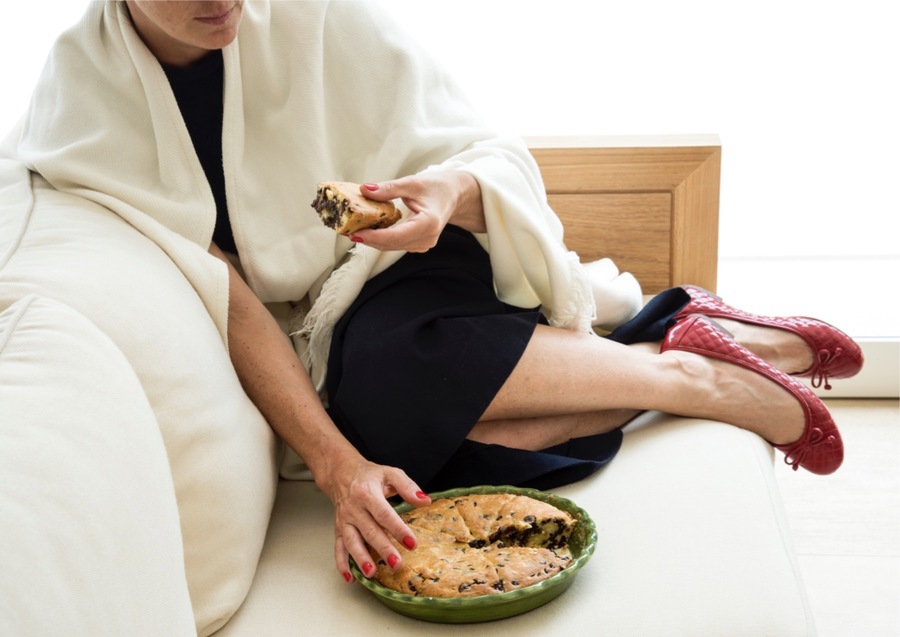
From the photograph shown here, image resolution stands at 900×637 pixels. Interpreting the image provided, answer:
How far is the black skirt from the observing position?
1.54 meters

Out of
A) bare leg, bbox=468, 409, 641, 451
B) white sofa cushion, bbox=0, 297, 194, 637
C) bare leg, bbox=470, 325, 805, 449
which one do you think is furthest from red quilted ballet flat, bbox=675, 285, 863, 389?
white sofa cushion, bbox=0, 297, 194, 637

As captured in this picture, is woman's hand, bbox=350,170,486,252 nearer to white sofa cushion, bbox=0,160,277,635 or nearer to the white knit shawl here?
the white knit shawl

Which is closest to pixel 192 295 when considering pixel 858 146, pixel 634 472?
pixel 634 472

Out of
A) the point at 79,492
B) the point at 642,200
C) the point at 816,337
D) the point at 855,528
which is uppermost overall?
the point at 79,492

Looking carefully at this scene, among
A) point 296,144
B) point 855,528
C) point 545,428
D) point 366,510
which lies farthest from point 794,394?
point 296,144

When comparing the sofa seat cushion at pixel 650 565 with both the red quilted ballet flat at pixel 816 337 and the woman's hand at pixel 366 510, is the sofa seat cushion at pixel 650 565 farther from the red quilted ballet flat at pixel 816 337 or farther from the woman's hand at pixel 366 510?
the red quilted ballet flat at pixel 816 337

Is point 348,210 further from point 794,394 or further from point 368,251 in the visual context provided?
point 794,394

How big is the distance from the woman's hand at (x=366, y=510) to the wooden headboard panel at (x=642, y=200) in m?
1.14

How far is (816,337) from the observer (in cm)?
196

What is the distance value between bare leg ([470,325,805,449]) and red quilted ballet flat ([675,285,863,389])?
24 centimetres

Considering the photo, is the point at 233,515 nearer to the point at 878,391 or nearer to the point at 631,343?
the point at 631,343

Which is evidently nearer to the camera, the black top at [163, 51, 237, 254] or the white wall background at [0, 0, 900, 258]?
the black top at [163, 51, 237, 254]

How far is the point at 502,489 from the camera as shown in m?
1.44

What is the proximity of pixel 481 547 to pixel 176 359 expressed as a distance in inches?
17.9
